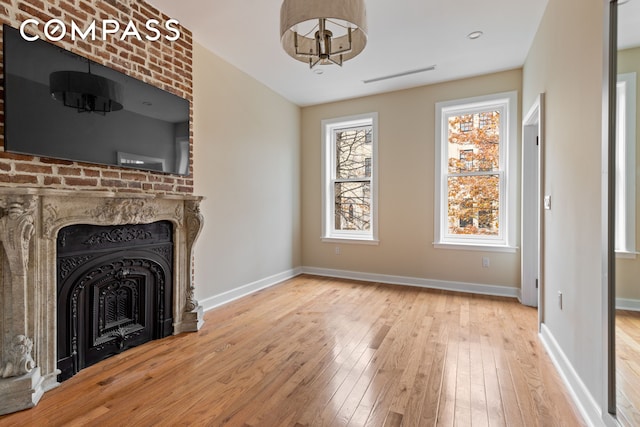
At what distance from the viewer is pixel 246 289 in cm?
395

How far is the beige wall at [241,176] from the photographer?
3322 millimetres

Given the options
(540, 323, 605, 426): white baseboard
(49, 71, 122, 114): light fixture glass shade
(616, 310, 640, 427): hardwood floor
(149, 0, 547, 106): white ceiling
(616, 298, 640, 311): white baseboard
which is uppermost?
(149, 0, 547, 106): white ceiling

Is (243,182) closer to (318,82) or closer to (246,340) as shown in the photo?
(318,82)

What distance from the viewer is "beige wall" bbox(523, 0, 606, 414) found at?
5.32ft

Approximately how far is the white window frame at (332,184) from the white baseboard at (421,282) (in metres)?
0.52

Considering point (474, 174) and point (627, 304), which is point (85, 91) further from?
point (474, 174)

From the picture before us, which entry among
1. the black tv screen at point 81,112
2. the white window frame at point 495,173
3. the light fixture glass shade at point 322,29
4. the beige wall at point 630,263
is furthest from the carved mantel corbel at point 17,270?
the white window frame at point 495,173

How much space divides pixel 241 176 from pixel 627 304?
141 inches

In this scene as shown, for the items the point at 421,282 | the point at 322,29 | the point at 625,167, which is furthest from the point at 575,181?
the point at 421,282

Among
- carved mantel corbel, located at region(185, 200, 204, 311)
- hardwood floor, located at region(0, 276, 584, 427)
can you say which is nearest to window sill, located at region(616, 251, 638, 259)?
hardwood floor, located at region(0, 276, 584, 427)

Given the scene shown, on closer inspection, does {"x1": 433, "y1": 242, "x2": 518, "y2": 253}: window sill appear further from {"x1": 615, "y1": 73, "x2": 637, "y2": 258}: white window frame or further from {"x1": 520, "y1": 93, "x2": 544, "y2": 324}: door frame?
{"x1": 615, "y1": 73, "x2": 637, "y2": 258}: white window frame

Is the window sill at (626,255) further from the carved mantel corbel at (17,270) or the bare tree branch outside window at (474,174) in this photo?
the carved mantel corbel at (17,270)

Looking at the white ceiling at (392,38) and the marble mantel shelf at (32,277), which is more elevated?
the white ceiling at (392,38)

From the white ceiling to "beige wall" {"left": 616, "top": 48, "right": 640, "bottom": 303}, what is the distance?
1.65 meters
